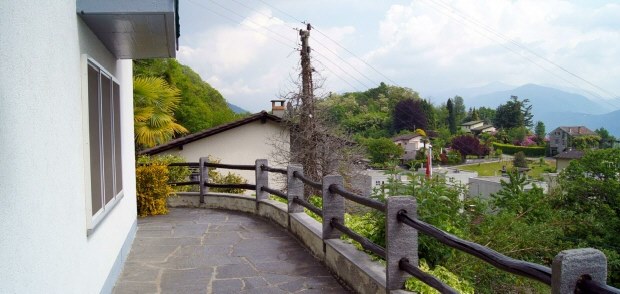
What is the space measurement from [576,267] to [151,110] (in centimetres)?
1242

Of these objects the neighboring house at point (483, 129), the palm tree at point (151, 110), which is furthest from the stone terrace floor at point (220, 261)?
the neighboring house at point (483, 129)

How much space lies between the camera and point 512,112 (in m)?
114

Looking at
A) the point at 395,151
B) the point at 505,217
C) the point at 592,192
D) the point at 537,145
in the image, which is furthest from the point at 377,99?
the point at 505,217

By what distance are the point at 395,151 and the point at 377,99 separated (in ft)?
146

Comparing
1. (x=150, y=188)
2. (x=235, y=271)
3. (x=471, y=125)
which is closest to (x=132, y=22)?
(x=235, y=271)

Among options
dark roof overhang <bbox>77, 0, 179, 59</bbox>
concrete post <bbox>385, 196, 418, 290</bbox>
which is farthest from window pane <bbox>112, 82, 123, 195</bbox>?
concrete post <bbox>385, 196, 418, 290</bbox>

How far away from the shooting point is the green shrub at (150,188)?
32.1 ft

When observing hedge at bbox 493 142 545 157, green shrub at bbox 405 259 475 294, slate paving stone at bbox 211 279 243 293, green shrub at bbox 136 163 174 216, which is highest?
green shrub at bbox 136 163 174 216

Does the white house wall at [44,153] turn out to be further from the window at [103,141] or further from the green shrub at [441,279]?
the green shrub at [441,279]

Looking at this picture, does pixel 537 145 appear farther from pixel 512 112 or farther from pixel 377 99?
pixel 377 99

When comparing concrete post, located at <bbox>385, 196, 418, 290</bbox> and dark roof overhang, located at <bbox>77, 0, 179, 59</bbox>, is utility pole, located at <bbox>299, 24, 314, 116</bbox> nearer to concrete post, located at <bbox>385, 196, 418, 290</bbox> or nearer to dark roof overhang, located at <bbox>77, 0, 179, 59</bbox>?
dark roof overhang, located at <bbox>77, 0, 179, 59</bbox>

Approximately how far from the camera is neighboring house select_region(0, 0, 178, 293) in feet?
7.53

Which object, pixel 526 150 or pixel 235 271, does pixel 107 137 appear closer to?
pixel 235 271

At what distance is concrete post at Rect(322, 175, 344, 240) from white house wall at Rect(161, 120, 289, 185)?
616 inches
